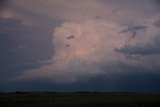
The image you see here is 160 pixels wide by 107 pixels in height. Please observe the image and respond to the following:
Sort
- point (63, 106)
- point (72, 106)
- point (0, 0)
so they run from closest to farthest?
point (0, 0)
point (72, 106)
point (63, 106)

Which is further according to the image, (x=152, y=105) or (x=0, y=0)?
(x=152, y=105)

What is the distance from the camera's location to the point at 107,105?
27922mm

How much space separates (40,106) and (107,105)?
5.35m

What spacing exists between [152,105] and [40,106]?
8.75 meters

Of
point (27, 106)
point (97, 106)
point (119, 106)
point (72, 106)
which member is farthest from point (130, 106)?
point (27, 106)

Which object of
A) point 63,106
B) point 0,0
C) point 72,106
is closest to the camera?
point 0,0

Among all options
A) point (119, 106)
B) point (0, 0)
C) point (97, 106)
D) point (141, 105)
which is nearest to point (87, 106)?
point (97, 106)

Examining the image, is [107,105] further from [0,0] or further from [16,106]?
[0,0]

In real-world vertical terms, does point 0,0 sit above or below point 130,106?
above

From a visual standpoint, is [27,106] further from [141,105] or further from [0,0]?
[0,0]

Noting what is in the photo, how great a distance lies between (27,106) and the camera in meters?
28.1

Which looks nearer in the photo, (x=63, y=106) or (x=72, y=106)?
(x=72, y=106)

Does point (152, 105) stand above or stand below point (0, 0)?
below

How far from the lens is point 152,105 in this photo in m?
27.2
